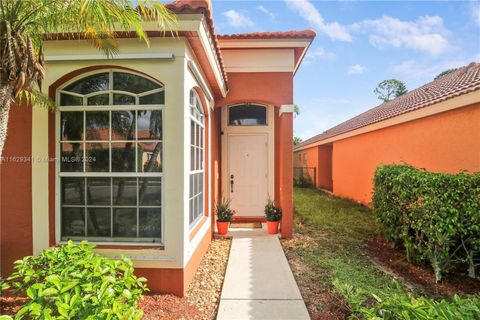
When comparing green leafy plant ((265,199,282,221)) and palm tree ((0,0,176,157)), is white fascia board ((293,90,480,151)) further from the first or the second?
palm tree ((0,0,176,157))

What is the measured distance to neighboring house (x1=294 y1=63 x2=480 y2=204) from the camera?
5211 millimetres

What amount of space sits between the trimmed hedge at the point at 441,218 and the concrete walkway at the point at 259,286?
253 centimetres

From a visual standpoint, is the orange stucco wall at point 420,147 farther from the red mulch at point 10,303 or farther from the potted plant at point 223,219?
the red mulch at point 10,303

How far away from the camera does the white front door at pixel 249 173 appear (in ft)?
24.3

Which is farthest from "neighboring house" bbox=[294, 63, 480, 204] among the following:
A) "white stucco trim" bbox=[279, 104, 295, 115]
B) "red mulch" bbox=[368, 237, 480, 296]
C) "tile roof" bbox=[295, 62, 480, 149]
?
"white stucco trim" bbox=[279, 104, 295, 115]

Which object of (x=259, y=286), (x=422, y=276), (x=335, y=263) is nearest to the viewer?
(x=259, y=286)

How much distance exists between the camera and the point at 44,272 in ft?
8.60

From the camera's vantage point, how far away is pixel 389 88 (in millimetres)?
36969

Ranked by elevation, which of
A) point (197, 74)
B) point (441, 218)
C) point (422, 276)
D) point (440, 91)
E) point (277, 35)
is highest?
point (277, 35)

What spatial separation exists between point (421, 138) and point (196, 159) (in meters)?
6.29

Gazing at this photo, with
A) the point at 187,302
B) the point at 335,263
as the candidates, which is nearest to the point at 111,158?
the point at 187,302

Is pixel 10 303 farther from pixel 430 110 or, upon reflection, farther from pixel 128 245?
pixel 430 110

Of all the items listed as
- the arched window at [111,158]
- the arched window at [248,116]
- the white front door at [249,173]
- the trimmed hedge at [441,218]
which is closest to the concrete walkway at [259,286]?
the arched window at [111,158]

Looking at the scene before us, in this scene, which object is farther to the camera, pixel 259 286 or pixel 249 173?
pixel 249 173
